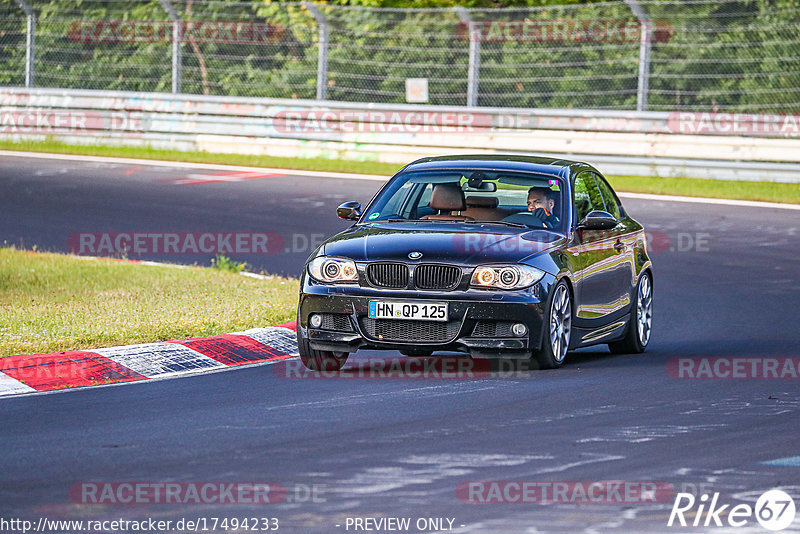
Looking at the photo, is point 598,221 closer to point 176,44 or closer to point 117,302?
point 117,302

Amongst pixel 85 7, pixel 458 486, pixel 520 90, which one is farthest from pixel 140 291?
pixel 85 7

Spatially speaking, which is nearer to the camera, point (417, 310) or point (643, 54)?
point (417, 310)

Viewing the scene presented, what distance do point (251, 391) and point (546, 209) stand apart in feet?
9.56

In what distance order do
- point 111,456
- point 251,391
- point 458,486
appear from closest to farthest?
point 458,486 → point 111,456 → point 251,391

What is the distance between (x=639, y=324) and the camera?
12.5 m

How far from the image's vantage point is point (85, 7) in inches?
1193

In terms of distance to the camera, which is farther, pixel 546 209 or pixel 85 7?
pixel 85 7

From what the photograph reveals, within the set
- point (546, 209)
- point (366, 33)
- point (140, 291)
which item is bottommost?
point (140, 291)

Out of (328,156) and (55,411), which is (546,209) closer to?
(55,411)

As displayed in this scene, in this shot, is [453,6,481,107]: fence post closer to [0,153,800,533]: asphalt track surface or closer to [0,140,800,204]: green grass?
[0,140,800,204]: green grass

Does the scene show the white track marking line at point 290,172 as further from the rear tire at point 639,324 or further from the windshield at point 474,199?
the windshield at point 474,199

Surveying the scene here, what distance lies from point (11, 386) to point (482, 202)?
3.79 metres

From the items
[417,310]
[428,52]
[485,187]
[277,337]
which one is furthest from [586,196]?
[428,52]

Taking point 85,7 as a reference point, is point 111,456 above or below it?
below
